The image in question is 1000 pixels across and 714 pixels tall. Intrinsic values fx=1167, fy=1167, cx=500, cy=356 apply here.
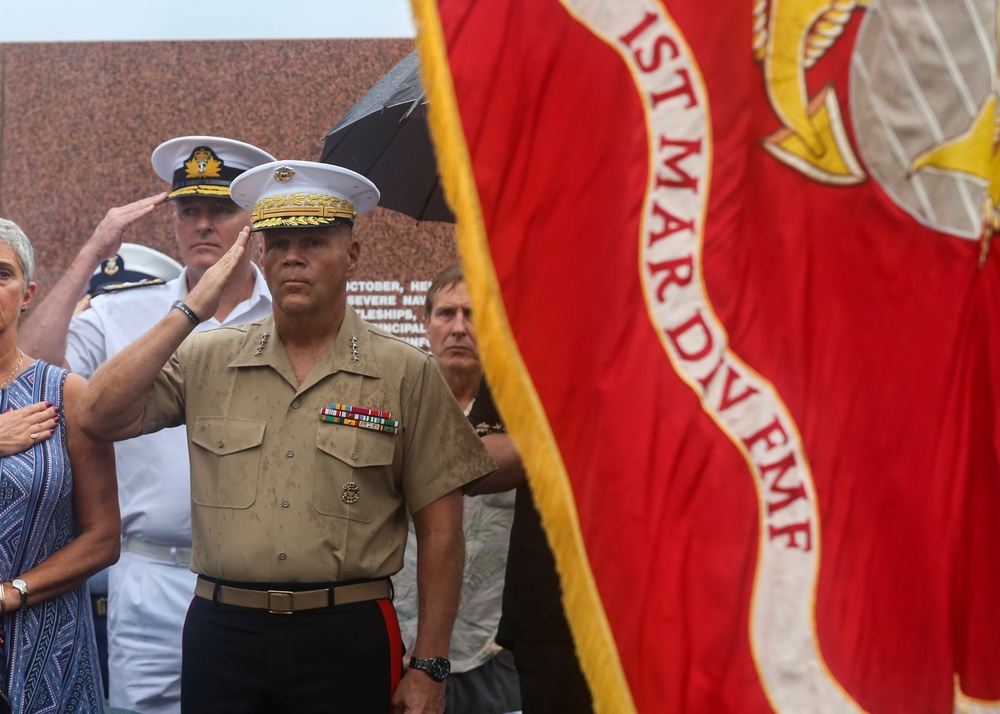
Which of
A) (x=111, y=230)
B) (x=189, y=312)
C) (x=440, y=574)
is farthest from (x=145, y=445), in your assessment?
(x=440, y=574)

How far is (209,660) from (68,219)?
3.25m

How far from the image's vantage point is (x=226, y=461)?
8.68 ft

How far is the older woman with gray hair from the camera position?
2.64 metres

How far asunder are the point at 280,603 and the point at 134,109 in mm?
3416

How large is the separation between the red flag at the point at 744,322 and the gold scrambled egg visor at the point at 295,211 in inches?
41.4

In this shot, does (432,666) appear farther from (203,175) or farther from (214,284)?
(203,175)

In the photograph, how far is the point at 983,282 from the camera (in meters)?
1.74

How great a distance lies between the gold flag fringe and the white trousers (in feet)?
6.42

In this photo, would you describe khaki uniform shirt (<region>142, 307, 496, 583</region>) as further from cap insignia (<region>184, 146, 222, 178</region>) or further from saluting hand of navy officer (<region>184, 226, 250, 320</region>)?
cap insignia (<region>184, 146, 222, 178</region>)

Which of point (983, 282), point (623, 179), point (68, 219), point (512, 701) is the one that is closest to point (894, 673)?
point (983, 282)

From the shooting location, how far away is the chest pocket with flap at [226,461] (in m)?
2.62

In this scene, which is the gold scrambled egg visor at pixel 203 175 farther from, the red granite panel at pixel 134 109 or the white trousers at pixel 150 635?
the red granite panel at pixel 134 109

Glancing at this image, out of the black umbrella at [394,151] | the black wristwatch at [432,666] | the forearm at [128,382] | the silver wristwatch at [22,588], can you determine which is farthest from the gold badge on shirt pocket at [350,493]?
the black umbrella at [394,151]

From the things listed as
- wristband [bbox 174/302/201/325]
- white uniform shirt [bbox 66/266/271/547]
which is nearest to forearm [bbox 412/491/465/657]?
wristband [bbox 174/302/201/325]
